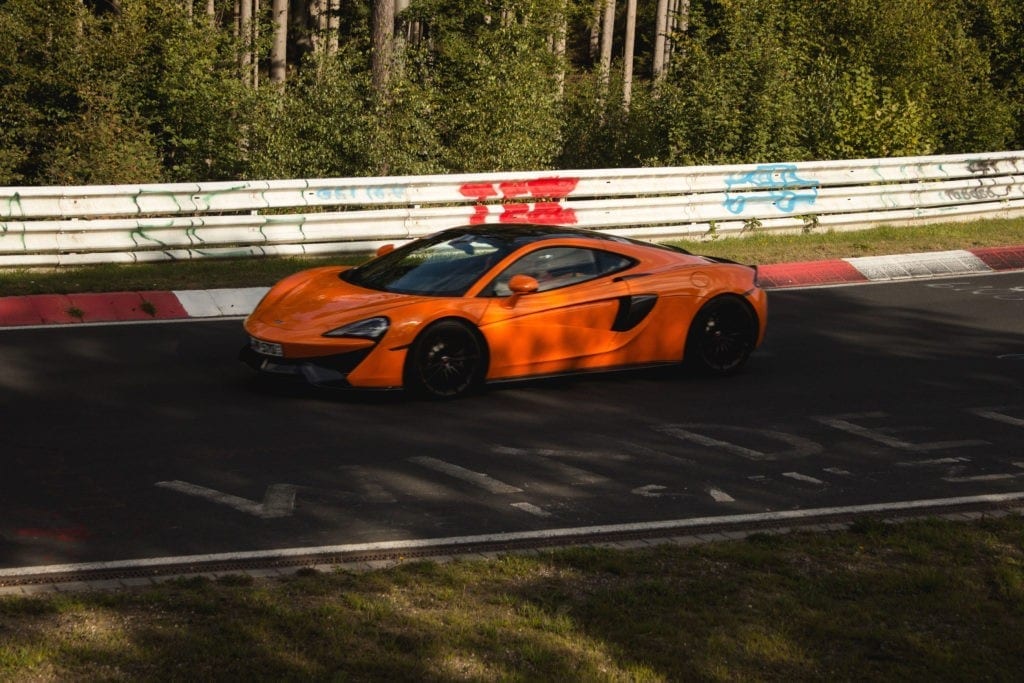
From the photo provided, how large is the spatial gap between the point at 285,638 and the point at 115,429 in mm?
4643

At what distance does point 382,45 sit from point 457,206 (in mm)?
6204

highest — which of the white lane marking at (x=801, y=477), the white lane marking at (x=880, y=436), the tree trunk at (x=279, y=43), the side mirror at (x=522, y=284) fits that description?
the tree trunk at (x=279, y=43)

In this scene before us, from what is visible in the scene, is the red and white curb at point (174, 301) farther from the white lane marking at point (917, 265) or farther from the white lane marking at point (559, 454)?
the white lane marking at point (559, 454)

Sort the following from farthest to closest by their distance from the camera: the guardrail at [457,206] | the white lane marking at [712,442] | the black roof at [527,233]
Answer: the guardrail at [457,206] < the black roof at [527,233] < the white lane marking at [712,442]

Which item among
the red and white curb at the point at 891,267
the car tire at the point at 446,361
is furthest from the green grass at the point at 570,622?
the red and white curb at the point at 891,267

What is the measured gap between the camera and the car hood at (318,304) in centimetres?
1127

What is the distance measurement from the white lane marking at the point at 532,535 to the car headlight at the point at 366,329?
3.46 metres

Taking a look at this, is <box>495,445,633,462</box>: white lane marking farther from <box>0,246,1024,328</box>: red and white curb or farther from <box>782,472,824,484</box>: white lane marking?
<box>0,246,1024,328</box>: red and white curb

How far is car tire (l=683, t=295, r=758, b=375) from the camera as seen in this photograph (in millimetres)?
12602

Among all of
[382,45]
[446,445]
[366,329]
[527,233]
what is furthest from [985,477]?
[382,45]

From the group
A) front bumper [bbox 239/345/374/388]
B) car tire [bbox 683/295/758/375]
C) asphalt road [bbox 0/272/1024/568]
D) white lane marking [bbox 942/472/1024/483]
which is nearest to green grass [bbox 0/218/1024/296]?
asphalt road [bbox 0/272/1024/568]

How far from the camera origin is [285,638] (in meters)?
5.96

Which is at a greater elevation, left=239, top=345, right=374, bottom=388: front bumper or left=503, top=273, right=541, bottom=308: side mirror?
left=503, top=273, right=541, bottom=308: side mirror

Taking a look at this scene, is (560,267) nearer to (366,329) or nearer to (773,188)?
(366,329)
